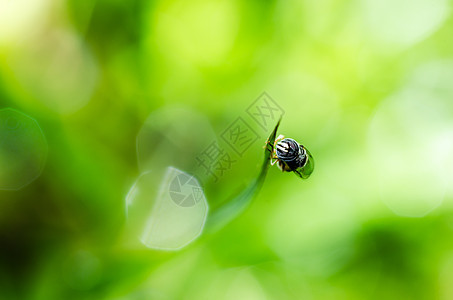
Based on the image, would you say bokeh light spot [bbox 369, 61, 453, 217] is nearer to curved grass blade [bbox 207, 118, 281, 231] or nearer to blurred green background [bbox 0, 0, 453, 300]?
blurred green background [bbox 0, 0, 453, 300]

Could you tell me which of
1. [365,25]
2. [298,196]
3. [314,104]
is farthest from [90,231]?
[365,25]

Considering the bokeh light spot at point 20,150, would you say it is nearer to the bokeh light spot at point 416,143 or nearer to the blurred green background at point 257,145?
the blurred green background at point 257,145

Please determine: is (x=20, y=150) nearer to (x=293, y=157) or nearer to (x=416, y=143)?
(x=293, y=157)

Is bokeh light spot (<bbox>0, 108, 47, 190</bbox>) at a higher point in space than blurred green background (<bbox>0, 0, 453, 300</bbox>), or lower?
lower

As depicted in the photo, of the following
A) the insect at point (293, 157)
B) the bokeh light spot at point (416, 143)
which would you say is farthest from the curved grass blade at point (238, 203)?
the bokeh light spot at point (416, 143)

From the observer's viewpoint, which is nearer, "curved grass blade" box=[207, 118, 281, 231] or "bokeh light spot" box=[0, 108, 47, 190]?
"curved grass blade" box=[207, 118, 281, 231]

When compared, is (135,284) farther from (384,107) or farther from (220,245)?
(384,107)

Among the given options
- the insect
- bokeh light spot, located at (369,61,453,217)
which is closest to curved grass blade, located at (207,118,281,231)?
the insect
